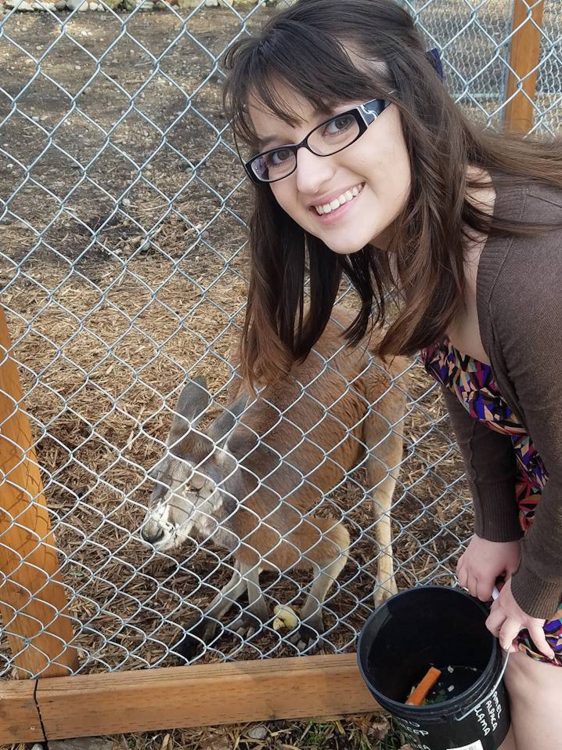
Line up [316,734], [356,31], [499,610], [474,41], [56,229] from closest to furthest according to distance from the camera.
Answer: [356,31] < [499,610] < [316,734] < [56,229] < [474,41]

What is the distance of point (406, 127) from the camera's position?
1583mm

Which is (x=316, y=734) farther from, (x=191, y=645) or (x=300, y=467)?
(x=300, y=467)

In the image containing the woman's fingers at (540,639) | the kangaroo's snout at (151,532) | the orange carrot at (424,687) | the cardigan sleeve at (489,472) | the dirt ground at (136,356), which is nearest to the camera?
the woman's fingers at (540,639)

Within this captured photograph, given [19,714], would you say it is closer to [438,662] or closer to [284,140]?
[438,662]

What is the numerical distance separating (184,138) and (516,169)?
5.72m

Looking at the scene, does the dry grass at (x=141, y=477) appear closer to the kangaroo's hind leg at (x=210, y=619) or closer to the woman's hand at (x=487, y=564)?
the kangaroo's hind leg at (x=210, y=619)

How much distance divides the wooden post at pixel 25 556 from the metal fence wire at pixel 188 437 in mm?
21

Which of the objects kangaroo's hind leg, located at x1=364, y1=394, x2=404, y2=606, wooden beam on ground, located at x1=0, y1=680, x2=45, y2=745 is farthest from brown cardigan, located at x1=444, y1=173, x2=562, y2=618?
wooden beam on ground, located at x1=0, y1=680, x2=45, y2=745

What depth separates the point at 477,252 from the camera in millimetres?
1647

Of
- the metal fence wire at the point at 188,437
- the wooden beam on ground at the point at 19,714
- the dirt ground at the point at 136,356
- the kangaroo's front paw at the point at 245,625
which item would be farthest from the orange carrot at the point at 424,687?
the wooden beam on ground at the point at 19,714

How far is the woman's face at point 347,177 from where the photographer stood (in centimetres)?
158

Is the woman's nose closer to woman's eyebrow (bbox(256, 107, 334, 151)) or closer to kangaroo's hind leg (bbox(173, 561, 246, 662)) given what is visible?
woman's eyebrow (bbox(256, 107, 334, 151))

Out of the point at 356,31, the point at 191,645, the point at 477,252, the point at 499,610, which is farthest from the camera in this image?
the point at 191,645

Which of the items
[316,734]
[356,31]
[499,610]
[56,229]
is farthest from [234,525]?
[56,229]
